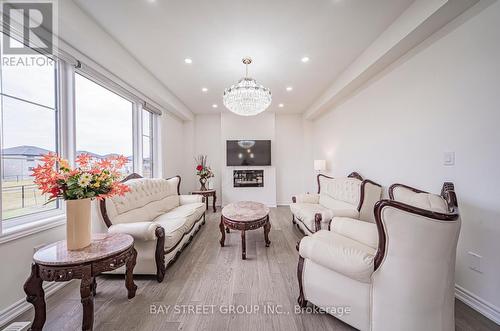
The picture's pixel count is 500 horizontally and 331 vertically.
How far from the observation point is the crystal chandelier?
105 inches

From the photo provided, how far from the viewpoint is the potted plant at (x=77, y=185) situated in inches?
53.7

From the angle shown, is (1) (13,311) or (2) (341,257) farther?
(1) (13,311)

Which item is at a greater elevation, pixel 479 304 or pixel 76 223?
pixel 76 223

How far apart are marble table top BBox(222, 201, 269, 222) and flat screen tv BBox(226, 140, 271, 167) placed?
2147 millimetres

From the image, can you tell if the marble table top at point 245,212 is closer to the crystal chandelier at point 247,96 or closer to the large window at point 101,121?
the crystal chandelier at point 247,96

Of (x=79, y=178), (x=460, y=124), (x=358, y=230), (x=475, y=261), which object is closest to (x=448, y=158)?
(x=460, y=124)

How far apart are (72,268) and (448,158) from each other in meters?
3.43

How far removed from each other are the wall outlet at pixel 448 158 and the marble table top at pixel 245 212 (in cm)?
221

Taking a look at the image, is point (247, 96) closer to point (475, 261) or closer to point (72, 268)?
point (72, 268)

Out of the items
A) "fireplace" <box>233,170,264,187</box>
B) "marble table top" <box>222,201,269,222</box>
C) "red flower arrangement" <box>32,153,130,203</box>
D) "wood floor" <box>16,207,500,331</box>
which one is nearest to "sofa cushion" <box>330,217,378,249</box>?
"wood floor" <box>16,207,500,331</box>

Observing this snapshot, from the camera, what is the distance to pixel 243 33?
2.30 metres

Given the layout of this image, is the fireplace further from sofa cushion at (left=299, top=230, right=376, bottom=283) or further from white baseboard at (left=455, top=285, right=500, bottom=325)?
white baseboard at (left=455, top=285, right=500, bottom=325)

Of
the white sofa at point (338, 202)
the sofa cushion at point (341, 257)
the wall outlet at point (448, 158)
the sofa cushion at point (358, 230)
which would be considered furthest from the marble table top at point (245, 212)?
the wall outlet at point (448, 158)

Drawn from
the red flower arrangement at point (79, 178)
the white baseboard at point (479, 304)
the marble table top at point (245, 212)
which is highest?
the red flower arrangement at point (79, 178)
